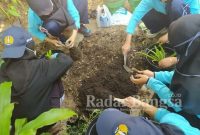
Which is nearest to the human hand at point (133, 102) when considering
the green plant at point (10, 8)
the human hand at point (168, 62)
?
the human hand at point (168, 62)

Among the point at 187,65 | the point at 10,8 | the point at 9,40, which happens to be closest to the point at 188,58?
the point at 187,65

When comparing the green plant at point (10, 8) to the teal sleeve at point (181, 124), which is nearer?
the teal sleeve at point (181, 124)

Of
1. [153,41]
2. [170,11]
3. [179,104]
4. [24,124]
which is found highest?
[170,11]

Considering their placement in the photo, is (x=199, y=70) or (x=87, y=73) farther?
(x=87, y=73)

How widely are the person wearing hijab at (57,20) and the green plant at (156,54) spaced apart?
2.28 feet

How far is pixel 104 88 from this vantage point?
2.67 meters

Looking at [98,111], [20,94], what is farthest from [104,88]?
[20,94]

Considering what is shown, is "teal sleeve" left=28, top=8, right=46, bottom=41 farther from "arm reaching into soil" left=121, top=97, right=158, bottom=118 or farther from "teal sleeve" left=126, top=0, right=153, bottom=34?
"arm reaching into soil" left=121, top=97, right=158, bottom=118

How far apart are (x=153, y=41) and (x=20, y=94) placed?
1.50 metres

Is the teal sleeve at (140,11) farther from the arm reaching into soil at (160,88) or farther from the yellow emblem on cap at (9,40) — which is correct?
the yellow emblem on cap at (9,40)

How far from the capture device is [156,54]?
270 centimetres

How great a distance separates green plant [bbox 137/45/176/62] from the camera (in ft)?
8.82

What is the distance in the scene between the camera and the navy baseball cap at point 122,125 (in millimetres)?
1373

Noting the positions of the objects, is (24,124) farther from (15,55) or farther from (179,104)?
(179,104)
